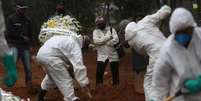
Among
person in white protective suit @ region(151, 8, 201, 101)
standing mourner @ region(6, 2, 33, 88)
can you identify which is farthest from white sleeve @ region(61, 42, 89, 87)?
person in white protective suit @ region(151, 8, 201, 101)

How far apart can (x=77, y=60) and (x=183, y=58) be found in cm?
427

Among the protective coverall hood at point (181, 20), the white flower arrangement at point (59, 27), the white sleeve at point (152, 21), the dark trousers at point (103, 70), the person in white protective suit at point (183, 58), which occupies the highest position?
the protective coverall hood at point (181, 20)

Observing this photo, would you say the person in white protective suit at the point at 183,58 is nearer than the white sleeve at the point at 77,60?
Yes

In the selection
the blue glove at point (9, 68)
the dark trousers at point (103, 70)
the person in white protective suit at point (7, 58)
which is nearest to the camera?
the person in white protective suit at point (7, 58)

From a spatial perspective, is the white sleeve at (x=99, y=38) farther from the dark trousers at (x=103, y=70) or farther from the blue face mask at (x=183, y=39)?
the blue face mask at (x=183, y=39)

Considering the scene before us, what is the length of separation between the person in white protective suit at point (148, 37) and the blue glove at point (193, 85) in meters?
3.43

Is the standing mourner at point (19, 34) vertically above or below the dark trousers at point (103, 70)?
above

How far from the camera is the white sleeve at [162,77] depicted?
5895 mm

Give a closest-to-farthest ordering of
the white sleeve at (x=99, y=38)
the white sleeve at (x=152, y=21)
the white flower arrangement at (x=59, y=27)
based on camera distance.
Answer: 1. the white sleeve at (x=152, y=21)
2. the white flower arrangement at (x=59, y=27)
3. the white sleeve at (x=99, y=38)

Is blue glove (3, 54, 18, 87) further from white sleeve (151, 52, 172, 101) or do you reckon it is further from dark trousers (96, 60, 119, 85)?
dark trousers (96, 60, 119, 85)

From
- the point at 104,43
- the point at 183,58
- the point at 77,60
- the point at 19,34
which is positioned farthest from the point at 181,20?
the point at 19,34

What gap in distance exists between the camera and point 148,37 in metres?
9.25

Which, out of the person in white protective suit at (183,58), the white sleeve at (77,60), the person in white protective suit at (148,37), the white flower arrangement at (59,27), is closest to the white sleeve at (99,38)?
the white flower arrangement at (59,27)

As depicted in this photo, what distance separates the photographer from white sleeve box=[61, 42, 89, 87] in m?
9.88
